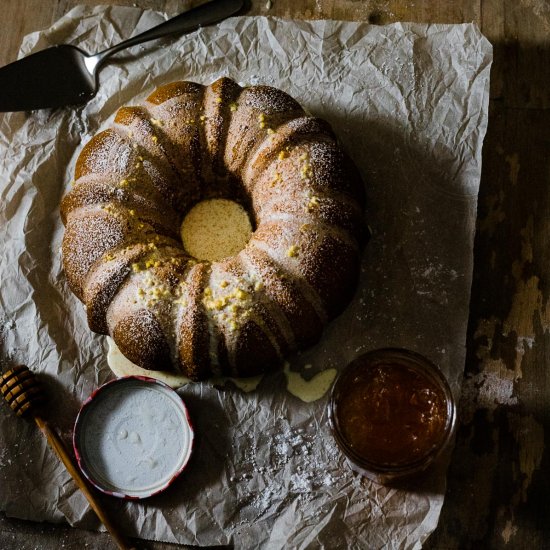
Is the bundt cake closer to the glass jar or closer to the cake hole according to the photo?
the cake hole

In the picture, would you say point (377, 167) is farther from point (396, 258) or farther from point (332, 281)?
point (332, 281)

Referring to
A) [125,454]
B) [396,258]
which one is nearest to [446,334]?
[396,258]

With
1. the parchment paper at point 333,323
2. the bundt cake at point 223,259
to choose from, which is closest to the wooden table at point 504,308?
the parchment paper at point 333,323

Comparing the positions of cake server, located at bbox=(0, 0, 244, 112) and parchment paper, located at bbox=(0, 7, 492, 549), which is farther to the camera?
cake server, located at bbox=(0, 0, 244, 112)

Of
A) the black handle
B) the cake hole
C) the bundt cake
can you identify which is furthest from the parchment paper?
the cake hole

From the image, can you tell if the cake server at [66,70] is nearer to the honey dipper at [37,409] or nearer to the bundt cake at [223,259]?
the bundt cake at [223,259]

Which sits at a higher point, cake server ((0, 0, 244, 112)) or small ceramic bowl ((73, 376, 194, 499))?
cake server ((0, 0, 244, 112))
